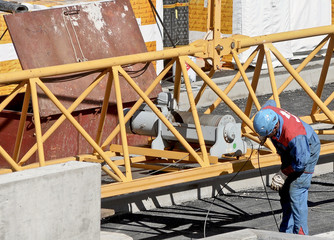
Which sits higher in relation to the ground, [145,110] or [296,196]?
[145,110]

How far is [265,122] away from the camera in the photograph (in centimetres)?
827

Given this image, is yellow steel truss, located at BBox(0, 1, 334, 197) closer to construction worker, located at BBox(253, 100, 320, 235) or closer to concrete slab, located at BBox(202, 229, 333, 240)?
construction worker, located at BBox(253, 100, 320, 235)

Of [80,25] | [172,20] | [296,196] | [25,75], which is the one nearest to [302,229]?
[296,196]

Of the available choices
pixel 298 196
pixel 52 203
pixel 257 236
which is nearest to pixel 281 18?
pixel 298 196

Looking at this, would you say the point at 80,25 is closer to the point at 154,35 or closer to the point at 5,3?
the point at 5,3

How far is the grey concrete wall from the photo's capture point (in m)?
6.80

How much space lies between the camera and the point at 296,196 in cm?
867

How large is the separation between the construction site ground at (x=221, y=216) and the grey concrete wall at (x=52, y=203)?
1.75m

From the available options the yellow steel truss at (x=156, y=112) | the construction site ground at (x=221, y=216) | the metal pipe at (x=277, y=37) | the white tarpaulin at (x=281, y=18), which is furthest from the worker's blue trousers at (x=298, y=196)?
the white tarpaulin at (x=281, y=18)

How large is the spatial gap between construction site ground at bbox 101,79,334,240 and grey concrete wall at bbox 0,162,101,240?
1.75 meters

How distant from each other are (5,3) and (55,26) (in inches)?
29.2

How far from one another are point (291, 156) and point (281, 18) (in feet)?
35.9

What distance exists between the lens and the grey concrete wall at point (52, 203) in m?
6.80

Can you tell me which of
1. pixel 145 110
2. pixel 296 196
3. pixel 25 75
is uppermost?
pixel 25 75
